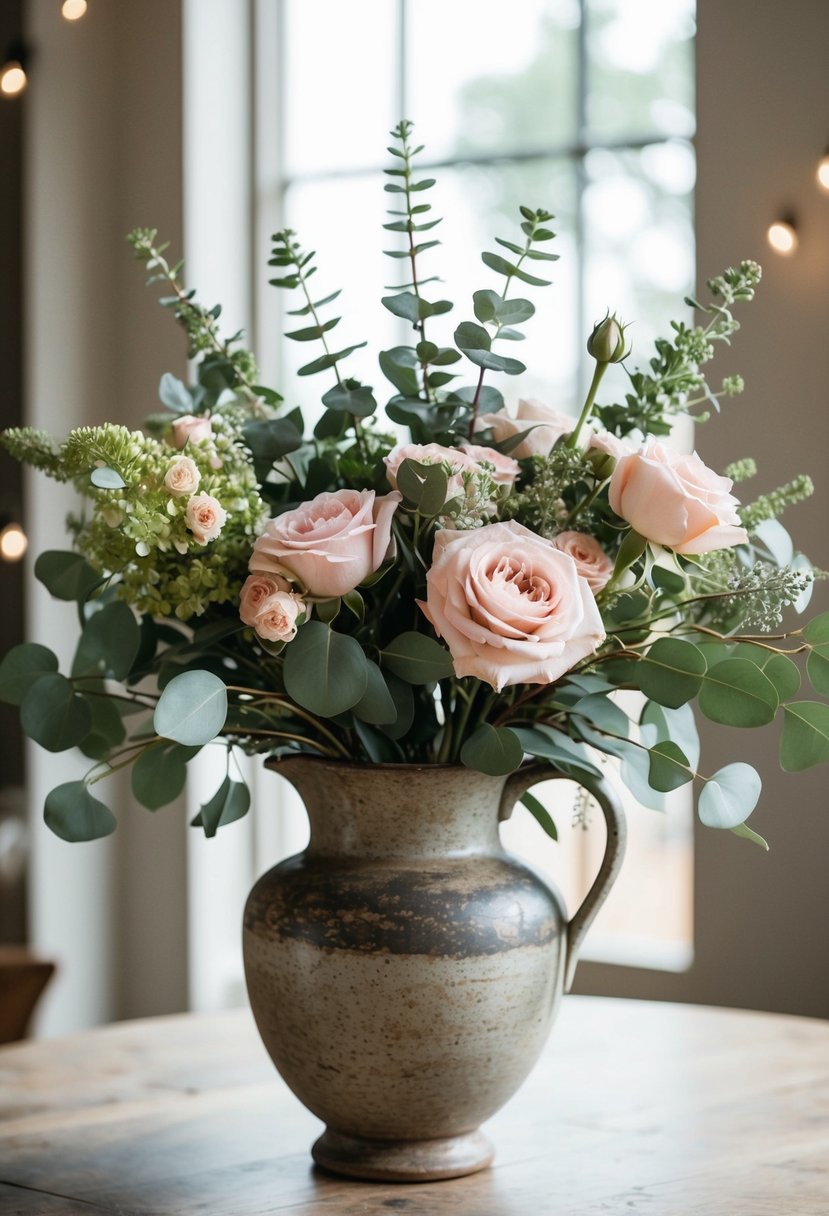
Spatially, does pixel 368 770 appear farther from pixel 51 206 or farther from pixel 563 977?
pixel 51 206

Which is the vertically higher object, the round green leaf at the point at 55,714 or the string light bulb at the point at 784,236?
the string light bulb at the point at 784,236

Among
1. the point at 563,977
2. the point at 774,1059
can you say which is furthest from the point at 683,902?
the point at 563,977

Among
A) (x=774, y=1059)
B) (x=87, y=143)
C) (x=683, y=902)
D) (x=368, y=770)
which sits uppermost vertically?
(x=87, y=143)

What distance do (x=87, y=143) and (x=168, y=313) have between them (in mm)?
434

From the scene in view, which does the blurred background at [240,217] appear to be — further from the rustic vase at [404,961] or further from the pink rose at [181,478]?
the pink rose at [181,478]

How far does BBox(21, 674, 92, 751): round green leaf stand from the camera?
1.08 m

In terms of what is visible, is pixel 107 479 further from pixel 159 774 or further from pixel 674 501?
pixel 674 501

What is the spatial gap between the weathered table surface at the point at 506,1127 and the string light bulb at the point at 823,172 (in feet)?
5.16

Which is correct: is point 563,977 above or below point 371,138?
below

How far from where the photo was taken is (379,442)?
1.16m

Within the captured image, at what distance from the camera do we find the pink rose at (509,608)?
90cm

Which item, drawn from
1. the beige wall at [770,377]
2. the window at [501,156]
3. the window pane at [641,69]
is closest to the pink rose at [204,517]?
the beige wall at [770,377]

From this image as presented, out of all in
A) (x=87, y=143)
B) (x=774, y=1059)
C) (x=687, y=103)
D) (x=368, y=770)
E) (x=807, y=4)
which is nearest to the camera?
(x=368, y=770)

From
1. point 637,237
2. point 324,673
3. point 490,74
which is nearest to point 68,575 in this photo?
point 324,673
